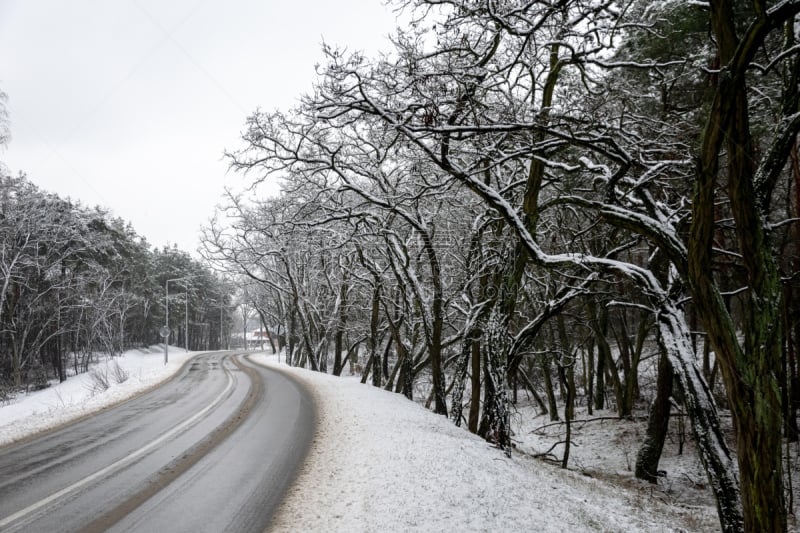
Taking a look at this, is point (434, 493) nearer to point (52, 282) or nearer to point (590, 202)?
point (590, 202)

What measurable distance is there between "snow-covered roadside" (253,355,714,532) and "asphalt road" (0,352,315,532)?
0.53m

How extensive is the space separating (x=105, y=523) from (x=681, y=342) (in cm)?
736

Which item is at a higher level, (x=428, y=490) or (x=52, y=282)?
(x=52, y=282)

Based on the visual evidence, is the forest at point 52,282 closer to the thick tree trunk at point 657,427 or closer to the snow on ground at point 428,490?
the snow on ground at point 428,490

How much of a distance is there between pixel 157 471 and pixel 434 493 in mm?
4000

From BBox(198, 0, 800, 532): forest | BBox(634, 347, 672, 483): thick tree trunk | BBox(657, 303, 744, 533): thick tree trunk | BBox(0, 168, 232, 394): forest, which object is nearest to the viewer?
BBox(198, 0, 800, 532): forest

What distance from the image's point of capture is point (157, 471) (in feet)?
21.9

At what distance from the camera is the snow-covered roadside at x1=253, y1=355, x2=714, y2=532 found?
5.16m

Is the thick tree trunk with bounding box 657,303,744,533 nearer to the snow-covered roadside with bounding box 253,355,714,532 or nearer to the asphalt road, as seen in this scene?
the snow-covered roadside with bounding box 253,355,714,532

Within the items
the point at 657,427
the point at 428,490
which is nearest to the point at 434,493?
the point at 428,490

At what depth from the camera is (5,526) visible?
189 inches

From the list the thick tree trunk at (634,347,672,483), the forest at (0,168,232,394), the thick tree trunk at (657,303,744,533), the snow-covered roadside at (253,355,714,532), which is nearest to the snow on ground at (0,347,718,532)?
the snow-covered roadside at (253,355,714,532)

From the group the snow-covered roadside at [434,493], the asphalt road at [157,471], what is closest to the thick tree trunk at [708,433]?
the snow-covered roadside at [434,493]

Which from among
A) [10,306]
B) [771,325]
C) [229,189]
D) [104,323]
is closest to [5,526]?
[771,325]
